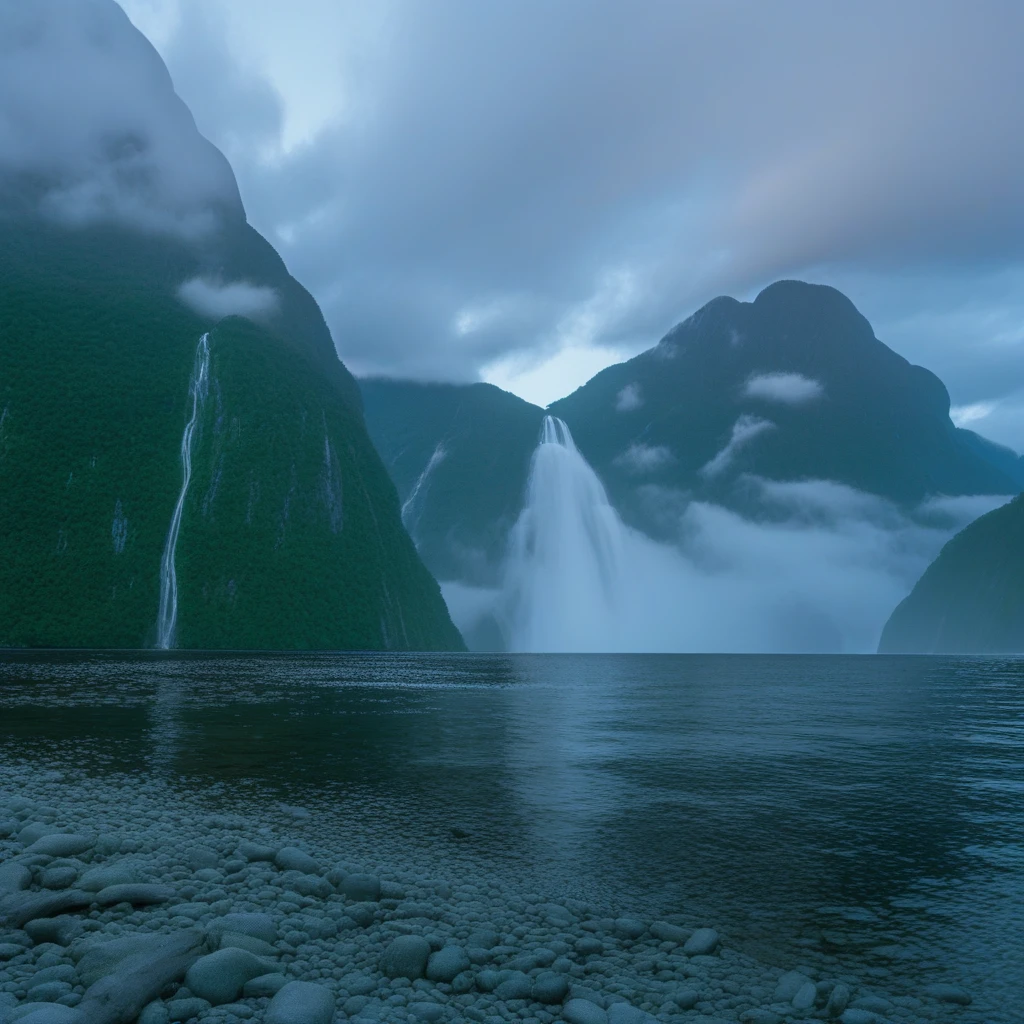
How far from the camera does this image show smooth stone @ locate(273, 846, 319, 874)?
1290cm

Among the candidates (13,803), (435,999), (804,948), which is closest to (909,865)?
(804,948)

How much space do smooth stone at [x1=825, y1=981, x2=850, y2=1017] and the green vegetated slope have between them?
149311mm

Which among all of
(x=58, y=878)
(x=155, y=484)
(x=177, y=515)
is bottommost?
(x=58, y=878)

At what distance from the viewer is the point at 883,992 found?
30.1ft

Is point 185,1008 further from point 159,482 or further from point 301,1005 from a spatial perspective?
point 159,482

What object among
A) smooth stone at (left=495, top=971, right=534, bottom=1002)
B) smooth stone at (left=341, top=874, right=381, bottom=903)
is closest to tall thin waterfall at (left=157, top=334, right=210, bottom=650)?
smooth stone at (left=341, top=874, right=381, bottom=903)

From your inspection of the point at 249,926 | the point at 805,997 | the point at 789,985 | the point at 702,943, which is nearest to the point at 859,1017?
the point at 805,997

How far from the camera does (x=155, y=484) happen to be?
6211 inches

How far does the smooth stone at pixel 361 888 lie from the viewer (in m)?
11.7

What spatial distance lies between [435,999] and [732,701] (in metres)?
49.1

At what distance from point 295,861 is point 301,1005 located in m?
5.54

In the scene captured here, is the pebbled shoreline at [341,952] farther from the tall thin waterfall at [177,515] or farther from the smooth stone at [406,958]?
the tall thin waterfall at [177,515]

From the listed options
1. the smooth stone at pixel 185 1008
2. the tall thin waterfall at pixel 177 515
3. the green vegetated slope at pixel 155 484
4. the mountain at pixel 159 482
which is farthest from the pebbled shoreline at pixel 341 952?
the tall thin waterfall at pixel 177 515

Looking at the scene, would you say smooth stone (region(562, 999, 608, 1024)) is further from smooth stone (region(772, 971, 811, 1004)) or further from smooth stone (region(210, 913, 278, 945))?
smooth stone (region(210, 913, 278, 945))
